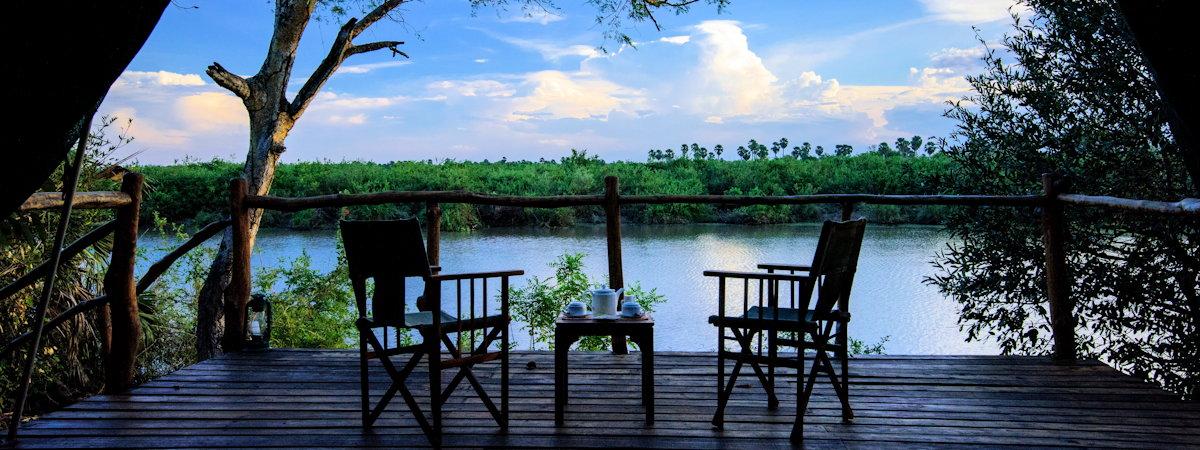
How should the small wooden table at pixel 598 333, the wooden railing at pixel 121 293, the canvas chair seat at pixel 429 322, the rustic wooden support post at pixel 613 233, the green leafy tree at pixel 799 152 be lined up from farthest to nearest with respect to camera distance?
the green leafy tree at pixel 799 152
the rustic wooden support post at pixel 613 233
the wooden railing at pixel 121 293
the small wooden table at pixel 598 333
the canvas chair seat at pixel 429 322

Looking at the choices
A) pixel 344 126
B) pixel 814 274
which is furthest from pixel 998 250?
pixel 344 126

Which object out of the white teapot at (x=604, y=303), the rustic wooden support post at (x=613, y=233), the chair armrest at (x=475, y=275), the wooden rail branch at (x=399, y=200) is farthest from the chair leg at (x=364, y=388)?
the rustic wooden support post at (x=613, y=233)

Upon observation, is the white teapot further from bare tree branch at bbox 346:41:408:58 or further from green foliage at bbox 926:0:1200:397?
bare tree branch at bbox 346:41:408:58

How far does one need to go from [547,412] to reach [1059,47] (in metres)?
4.20

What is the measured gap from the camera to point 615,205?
4.67 m

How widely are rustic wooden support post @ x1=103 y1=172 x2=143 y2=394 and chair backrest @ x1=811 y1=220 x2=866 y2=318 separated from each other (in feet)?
9.55

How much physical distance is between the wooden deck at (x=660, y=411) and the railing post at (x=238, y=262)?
0.32 metres

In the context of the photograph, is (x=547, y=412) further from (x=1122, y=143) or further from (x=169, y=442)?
(x=1122, y=143)

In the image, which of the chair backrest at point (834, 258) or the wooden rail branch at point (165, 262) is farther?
the wooden rail branch at point (165, 262)

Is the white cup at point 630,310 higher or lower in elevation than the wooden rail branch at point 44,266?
lower

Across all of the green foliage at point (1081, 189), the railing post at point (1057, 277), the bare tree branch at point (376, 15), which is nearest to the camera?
the railing post at point (1057, 277)

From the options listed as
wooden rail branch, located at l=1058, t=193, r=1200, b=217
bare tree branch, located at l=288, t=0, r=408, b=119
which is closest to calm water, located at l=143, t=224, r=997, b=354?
bare tree branch, located at l=288, t=0, r=408, b=119

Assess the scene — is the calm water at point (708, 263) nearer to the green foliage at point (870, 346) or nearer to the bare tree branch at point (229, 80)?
the green foliage at point (870, 346)

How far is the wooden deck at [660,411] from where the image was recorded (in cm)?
305
